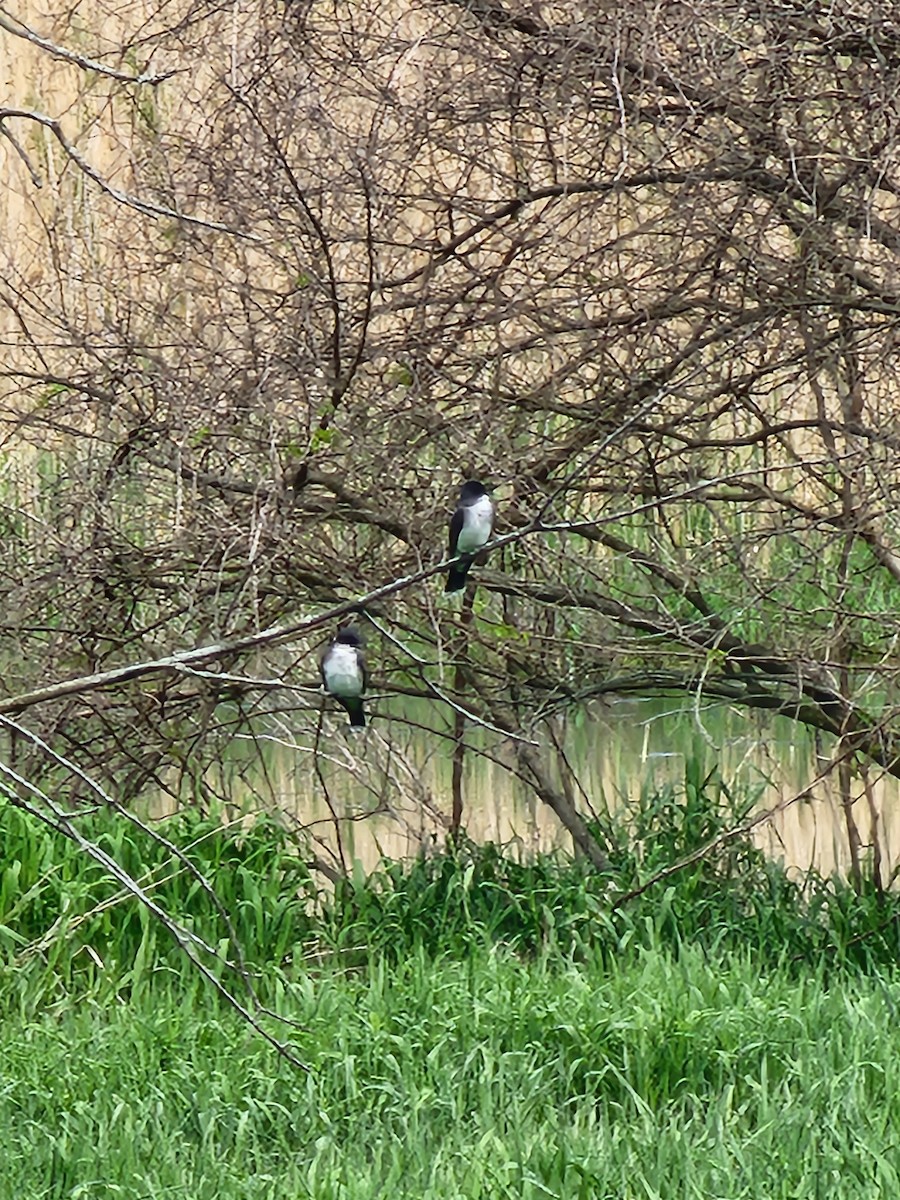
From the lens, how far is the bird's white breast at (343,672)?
5227 millimetres

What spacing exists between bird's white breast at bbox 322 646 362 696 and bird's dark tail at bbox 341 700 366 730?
3 cm

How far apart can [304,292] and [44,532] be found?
109 cm

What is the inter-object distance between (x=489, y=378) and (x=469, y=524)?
976 millimetres

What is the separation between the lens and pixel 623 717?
24.1ft

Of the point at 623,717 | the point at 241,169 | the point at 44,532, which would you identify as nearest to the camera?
the point at 241,169

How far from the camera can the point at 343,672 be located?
206 inches

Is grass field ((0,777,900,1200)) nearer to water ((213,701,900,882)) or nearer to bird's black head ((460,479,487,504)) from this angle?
water ((213,701,900,882))

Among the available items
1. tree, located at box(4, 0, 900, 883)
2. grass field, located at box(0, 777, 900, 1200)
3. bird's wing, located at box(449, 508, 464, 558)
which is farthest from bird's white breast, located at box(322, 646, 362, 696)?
grass field, located at box(0, 777, 900, 1200)

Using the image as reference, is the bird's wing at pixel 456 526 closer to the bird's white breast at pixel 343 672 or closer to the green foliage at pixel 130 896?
the bird's white breast at pixel 343 672

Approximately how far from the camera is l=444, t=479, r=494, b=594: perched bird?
197 inches

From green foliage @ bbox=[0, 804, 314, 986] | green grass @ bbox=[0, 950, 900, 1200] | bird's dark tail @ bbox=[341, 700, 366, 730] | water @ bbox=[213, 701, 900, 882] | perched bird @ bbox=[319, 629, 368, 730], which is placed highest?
water @ bbox=[213, 701, 900, 882]

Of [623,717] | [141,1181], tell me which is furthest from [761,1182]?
[623,717]

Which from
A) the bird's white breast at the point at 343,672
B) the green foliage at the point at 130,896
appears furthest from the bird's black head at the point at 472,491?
the green foliage at the point at 130,896

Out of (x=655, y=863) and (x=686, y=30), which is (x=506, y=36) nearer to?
(x=686, y=30)
